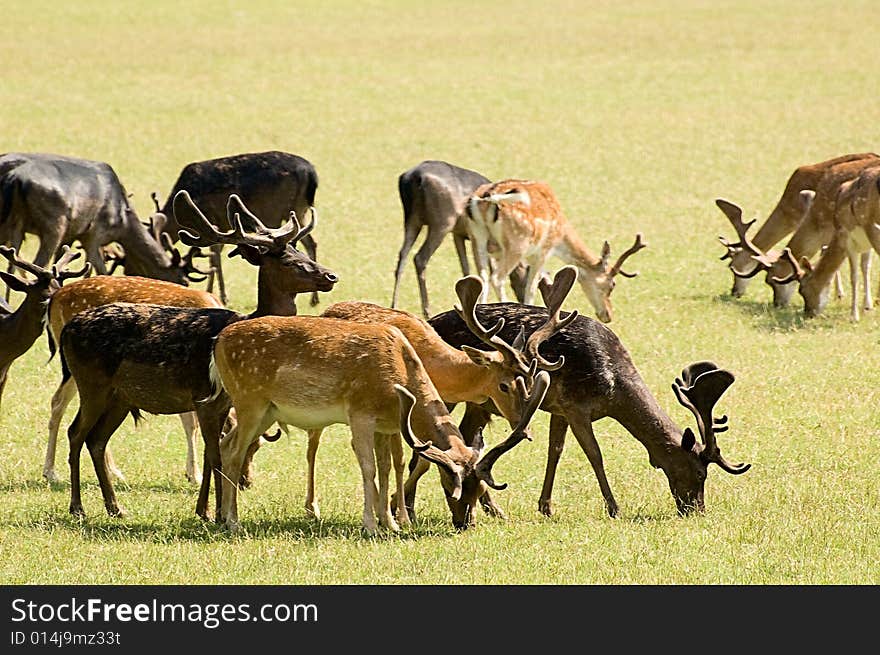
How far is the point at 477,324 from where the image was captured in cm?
845

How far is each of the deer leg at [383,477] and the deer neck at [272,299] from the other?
1140mm

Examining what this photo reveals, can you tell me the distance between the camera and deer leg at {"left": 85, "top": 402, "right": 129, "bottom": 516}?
28.5 ft

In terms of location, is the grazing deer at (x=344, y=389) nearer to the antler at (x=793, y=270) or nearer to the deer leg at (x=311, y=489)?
the deer leg at (x=311, y=489)

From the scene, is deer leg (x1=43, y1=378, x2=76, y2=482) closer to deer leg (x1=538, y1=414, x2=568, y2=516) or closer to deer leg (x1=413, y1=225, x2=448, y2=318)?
deer leg (x1=538, y1=414, x2=568, y2=516)

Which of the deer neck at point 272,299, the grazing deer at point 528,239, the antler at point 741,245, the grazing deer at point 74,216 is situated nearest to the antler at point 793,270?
the antler at point 741,245

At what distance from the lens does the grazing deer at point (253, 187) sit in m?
15.8

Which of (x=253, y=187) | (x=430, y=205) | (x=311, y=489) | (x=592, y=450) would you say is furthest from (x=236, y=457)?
(x=253, y=187)

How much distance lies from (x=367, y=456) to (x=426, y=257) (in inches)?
298

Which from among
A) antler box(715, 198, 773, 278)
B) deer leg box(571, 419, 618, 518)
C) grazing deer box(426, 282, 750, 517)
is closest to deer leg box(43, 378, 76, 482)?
grazing deer box(426, 282, 750, 517)

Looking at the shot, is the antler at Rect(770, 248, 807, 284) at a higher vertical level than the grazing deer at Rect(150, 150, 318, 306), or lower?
lower

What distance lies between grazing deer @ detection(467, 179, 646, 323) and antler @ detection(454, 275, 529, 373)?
231 inches

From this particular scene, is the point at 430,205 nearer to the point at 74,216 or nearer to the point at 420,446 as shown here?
the point at 74,216

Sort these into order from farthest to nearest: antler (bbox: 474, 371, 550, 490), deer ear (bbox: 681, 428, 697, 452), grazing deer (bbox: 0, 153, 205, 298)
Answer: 1. grazing deer (bbox: 0, 153, 205, 298)
2. deer ear (bbox: 681, 428, 697, 452)
3. antler (bbox: 474, 371, 550, 490)
